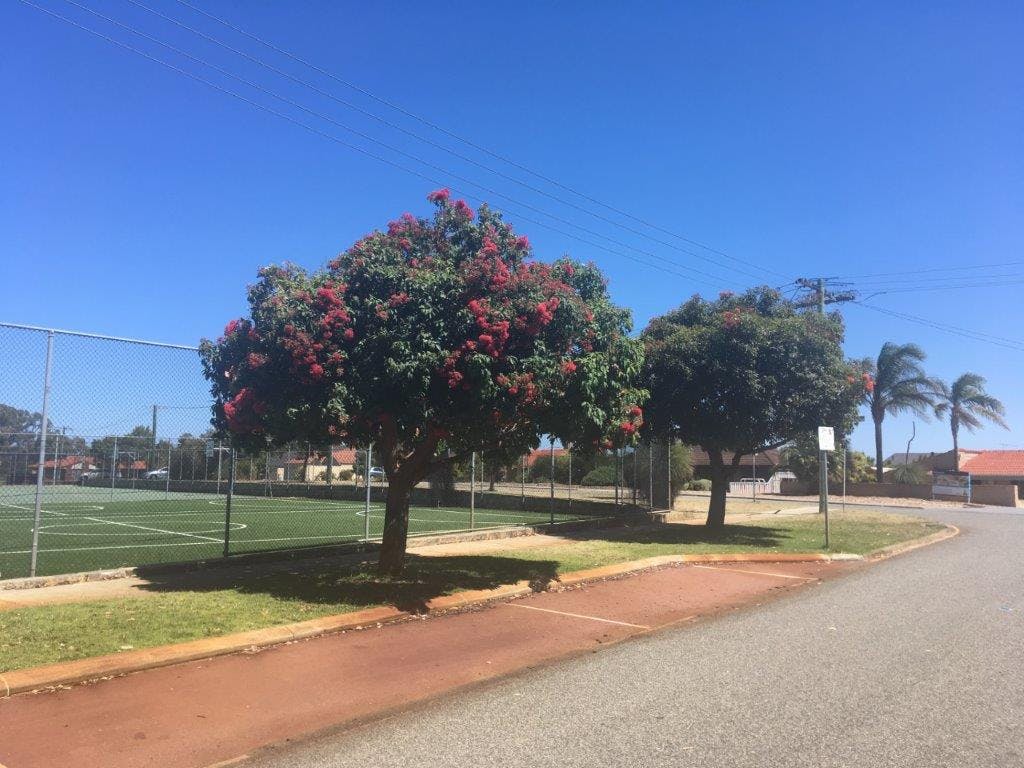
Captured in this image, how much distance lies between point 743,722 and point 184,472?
20.3 meters

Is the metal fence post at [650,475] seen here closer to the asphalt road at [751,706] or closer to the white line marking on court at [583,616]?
the white line marking on court at [583,616]

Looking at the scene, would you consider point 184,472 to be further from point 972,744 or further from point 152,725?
point 972,744

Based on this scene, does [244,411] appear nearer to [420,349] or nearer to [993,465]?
[420,349]

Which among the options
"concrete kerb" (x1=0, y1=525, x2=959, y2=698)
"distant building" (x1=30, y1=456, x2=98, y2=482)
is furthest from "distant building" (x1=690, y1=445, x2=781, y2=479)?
"concrete kerb" (x1=0, y1=525, x2=959, y2=698)

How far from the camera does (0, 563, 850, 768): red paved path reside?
207 inches

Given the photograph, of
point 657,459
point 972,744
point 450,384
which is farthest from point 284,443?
point 657,459

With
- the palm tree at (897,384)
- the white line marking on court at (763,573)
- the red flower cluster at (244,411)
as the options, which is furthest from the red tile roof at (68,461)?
the palm tree at (897,384)

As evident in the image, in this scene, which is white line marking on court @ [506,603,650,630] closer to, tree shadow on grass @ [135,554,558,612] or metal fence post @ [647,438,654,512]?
tree shadow on grass @ [135,554,558,612]

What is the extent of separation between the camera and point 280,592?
10133mm

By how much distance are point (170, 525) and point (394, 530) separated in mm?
11309

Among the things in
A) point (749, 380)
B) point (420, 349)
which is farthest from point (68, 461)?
point (749, 380)

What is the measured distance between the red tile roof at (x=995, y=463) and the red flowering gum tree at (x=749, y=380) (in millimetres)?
44788

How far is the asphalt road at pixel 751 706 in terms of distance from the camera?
5.09 m

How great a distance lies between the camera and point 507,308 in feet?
31.8
